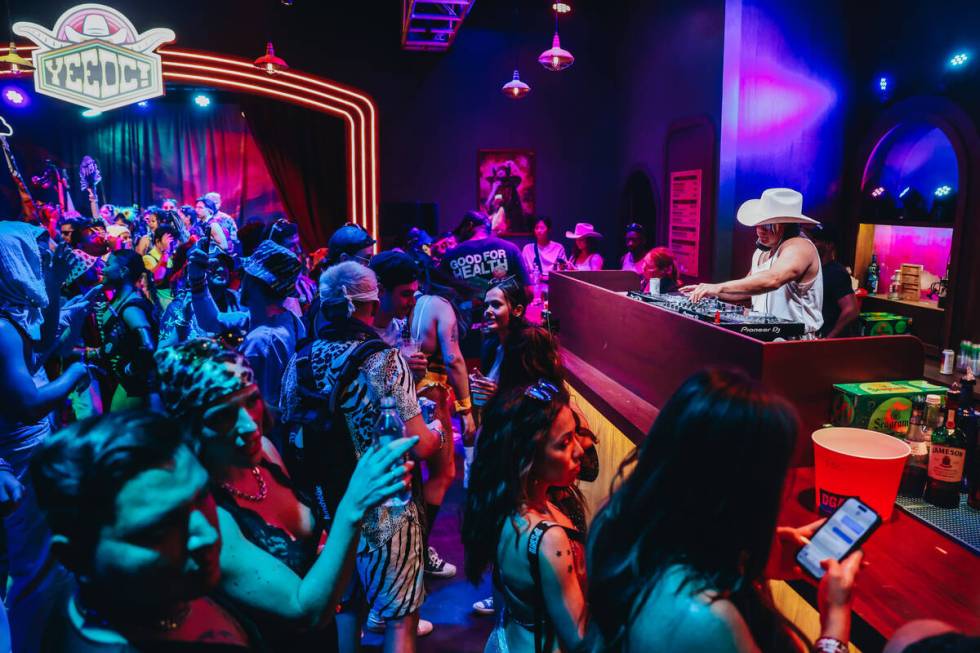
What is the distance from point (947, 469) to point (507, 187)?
8.03m

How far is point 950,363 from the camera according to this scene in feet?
9.36

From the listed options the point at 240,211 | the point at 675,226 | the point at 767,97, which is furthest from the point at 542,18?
the point at 240,211

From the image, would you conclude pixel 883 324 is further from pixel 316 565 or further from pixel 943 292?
pixel 316 565

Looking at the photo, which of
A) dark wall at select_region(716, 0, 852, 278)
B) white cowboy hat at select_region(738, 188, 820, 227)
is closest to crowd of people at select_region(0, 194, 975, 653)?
white cowboy hat at select_region(738, 188, 820, 227)

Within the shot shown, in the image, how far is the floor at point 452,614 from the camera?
282cm

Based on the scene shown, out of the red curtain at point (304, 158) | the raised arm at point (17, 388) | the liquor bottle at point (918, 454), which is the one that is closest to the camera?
the liquor bottle at point (918, 454)

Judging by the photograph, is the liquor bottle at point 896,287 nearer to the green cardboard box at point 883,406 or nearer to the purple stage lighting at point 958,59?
the purple stage lighting at point 958,59

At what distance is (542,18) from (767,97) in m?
4.48

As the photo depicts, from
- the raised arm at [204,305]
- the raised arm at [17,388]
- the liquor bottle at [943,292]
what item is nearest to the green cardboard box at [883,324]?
the liquor bottle at [943,292]

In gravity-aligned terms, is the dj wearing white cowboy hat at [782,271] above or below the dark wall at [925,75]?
below

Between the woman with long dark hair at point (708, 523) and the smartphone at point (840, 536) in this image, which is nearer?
the woman with long dark hair at point (708, 523)

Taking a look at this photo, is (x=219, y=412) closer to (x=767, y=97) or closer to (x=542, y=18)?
(x=767, y=97)

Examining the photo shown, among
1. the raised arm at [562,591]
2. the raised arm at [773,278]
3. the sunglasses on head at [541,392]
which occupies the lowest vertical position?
the raised arm at [562,591]

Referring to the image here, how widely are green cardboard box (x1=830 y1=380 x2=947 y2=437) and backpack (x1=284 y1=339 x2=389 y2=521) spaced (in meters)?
1.54
